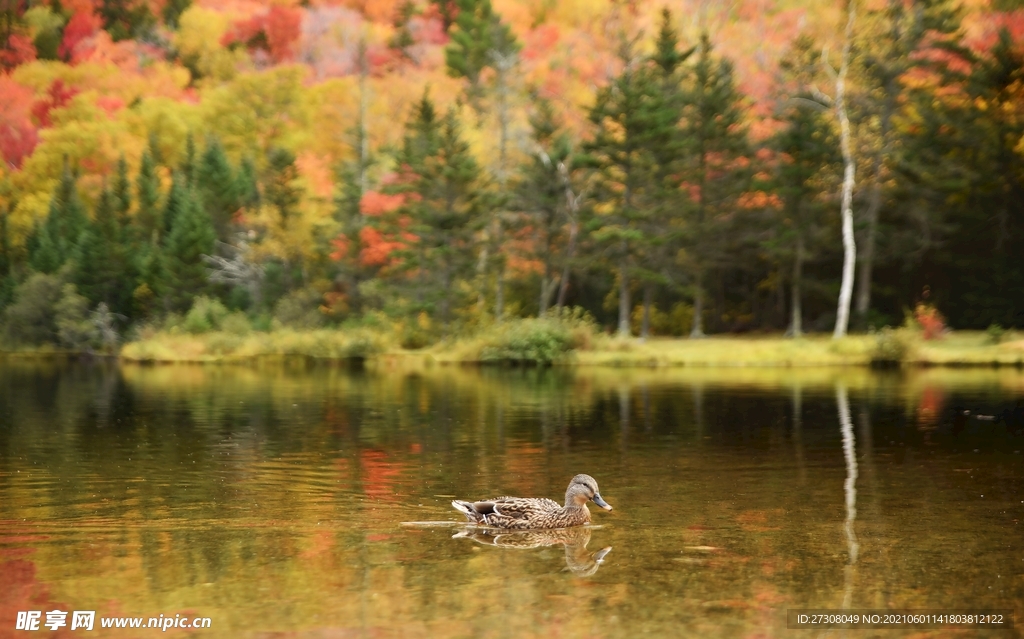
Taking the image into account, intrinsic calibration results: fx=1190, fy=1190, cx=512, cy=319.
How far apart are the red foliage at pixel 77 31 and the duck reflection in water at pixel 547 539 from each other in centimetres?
10776

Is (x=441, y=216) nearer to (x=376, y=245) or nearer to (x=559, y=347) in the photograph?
(x=376, y=245)

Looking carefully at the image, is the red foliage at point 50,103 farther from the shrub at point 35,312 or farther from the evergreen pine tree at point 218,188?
the shrub at point 35,312

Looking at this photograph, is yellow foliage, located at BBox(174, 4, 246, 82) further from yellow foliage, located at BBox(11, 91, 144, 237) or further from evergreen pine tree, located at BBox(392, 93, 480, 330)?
evergreen pine tree, located at BBox(392, 93, 480, 330)

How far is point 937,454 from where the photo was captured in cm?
1977

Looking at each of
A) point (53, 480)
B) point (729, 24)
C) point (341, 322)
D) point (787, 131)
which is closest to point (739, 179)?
point (787, 131)

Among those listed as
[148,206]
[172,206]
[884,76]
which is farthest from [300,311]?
[884,76]

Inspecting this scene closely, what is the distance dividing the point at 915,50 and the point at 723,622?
48.8 metres

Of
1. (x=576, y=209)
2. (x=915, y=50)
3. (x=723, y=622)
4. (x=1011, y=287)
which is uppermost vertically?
(x=915, y=50)

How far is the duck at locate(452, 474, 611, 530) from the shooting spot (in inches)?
509

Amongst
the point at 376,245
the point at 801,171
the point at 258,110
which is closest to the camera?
the point at 801,171

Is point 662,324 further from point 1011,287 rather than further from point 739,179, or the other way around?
point 1011,287

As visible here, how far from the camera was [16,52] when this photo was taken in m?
110

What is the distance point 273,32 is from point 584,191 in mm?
62715

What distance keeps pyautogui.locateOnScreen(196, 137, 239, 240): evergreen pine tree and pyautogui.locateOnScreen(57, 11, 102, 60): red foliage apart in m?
40.4
